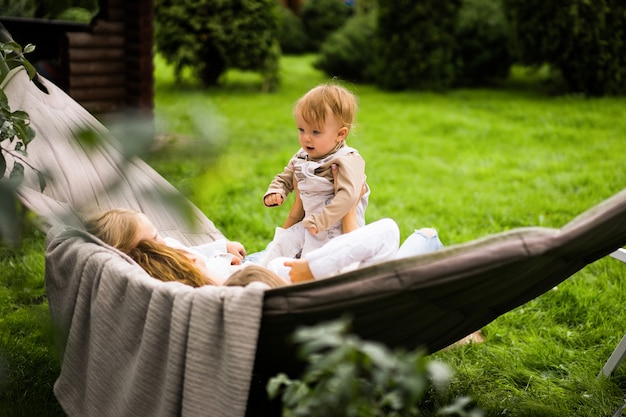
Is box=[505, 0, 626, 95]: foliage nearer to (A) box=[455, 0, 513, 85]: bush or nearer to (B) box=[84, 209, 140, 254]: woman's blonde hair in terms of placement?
(A) box=[455, 0, 513, 85]: bush

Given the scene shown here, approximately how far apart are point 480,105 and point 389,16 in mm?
1754

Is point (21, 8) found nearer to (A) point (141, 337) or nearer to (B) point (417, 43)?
(B) point (417, 43)

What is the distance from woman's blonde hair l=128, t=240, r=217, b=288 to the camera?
7.16 feet

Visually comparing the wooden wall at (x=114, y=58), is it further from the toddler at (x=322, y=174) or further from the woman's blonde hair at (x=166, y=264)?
the woman's blonde hair at (x=166, y=264)

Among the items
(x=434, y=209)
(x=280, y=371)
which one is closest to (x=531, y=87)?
(x=434, y=209)

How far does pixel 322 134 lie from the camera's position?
2328 mm

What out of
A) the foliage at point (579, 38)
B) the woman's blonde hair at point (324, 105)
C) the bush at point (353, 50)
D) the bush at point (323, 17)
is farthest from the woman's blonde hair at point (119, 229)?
the bush at point (323, 17)

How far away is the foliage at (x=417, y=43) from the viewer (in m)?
8.57

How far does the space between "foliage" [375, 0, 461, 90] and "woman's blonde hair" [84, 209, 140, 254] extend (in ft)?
22.7

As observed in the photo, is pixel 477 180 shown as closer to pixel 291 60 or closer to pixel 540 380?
pixel 540 380

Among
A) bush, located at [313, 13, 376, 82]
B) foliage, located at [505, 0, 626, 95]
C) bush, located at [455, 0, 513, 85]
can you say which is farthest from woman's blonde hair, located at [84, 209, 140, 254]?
bush, located at [313, 13, 376, 82]

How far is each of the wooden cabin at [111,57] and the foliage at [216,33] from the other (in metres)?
2.58

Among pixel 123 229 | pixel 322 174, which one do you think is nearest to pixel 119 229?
pixel 123 229

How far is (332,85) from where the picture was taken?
2359 mm
